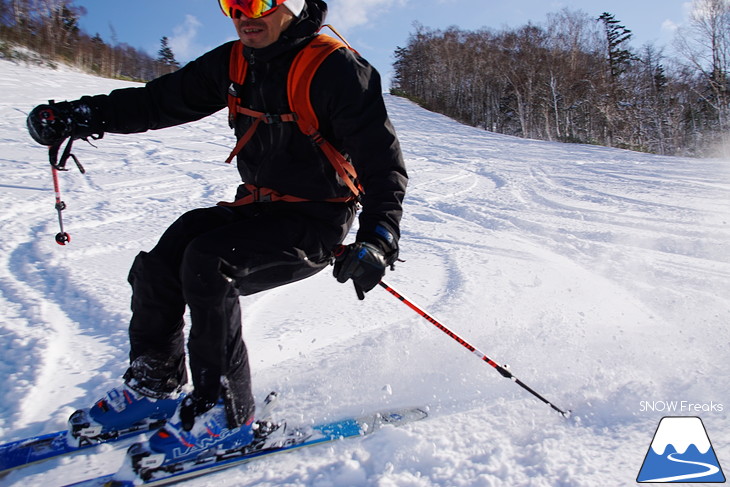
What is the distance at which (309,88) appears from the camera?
5.81 feet

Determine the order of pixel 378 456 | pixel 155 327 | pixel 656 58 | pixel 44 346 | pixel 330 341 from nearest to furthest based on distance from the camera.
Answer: pixel 378 456, pixel 155 327, pixel 44 346, pixel 330 341, pixel 656 58

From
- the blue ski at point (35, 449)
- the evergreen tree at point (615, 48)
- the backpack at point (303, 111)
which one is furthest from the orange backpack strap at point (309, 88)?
the evergreen tree at point (615, 48)

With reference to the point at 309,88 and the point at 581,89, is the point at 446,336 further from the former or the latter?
the point at 581,89

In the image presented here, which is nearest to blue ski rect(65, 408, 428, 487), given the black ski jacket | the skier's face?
the black ski jacket

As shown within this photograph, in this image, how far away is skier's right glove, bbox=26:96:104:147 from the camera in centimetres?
198

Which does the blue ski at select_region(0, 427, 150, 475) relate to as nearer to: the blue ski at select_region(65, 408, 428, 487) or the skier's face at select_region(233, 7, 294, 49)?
the blue ski at select_region(65, 408, 428, 487)

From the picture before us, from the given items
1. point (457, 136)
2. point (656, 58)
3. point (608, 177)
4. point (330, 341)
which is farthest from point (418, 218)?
point (656, 58)

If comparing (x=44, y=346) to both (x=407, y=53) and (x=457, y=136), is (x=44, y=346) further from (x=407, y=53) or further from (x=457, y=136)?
(x=407, y=53)

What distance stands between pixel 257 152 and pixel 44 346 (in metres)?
1.70

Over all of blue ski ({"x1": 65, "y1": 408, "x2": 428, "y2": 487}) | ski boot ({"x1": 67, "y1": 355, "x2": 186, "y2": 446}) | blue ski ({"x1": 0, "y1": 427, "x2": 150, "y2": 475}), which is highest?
ski boot ({"x1": 67, "y1": 355, "x2": 186, "y2": 446})

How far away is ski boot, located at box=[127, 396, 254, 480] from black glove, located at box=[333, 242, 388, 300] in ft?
2.27

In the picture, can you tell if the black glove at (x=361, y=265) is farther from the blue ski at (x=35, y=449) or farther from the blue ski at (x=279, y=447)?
the blue ski at (x=35, y=449)

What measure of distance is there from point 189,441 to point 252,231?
32.1 inches

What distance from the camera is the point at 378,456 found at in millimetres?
1702
